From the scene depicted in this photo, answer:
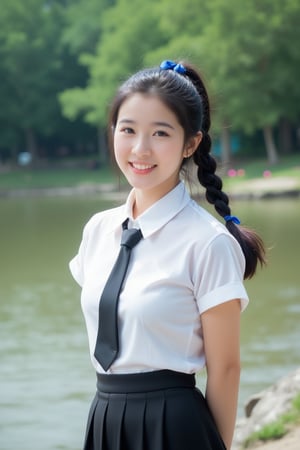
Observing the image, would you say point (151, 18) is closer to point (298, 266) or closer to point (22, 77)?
point (22, 77)

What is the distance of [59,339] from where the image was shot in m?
8.27

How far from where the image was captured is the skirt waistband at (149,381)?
6.72 ft

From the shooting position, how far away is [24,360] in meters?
7.56

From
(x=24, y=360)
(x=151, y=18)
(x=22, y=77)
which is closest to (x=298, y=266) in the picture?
(x=24, y=360)

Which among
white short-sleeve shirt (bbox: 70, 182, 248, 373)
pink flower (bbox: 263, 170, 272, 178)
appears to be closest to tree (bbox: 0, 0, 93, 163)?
pink flower (bbox: 263, 170, 272, 178)

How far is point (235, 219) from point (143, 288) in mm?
327

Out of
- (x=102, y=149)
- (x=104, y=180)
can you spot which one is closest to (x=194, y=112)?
(x=104, y=180)

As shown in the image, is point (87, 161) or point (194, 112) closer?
point (194, 112)

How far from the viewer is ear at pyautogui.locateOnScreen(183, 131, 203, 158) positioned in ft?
7.28

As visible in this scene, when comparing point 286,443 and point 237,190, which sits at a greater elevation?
point 237,190

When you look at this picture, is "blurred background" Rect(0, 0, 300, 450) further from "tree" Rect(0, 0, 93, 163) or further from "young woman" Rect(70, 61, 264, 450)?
"young woman" Rect(70, 61, 264, 450)

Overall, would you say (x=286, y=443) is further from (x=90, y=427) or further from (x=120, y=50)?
(x=120, y=50)

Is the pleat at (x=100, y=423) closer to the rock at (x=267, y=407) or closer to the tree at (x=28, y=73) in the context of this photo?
the rock at (x=267, y=407)

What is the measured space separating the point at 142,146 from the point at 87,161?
4064 cm
